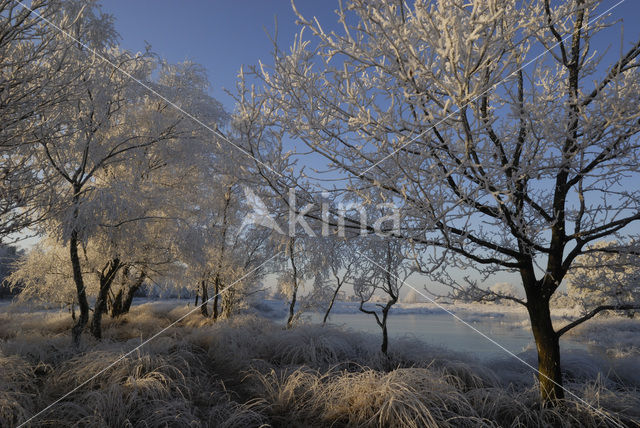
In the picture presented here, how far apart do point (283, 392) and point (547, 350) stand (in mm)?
2987

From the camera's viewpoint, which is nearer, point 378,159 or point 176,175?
point 378,159

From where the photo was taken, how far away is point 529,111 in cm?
306

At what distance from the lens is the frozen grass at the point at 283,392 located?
3.83 metres

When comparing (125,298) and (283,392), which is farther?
(125,298)

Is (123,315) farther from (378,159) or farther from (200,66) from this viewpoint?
(378,159)

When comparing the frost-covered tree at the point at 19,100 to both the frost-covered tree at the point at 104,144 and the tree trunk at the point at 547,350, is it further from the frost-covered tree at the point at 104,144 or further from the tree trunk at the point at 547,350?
the tree trunk at the point at 547,350

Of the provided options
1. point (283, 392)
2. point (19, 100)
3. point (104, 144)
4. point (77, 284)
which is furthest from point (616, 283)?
point (104, 144)

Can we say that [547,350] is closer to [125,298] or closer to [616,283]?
[616,283]

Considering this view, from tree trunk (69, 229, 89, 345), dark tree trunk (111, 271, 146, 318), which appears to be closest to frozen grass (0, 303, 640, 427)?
tree trunk (69, 229, 89, 345)

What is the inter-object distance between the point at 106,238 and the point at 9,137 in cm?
350

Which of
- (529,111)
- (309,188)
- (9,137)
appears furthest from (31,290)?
(529,111)

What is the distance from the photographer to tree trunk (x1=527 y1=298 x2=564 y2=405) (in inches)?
156

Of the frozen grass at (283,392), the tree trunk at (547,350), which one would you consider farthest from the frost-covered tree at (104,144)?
the tree trunk at (547,350)

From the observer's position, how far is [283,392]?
4.50 metres
